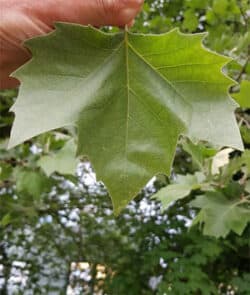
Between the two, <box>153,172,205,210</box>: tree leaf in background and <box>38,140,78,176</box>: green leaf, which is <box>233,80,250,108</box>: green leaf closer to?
<box>153,172,205,210</box>: tree leaf in background

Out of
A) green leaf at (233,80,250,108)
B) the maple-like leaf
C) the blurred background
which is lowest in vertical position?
the blurred background

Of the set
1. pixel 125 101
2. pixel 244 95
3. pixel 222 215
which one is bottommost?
Answer: pixel 222 215

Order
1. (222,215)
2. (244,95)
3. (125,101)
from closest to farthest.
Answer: (125,101) < (244,95) < (222,215)

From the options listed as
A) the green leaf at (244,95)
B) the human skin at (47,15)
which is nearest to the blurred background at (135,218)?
the green leaf at (244,95)

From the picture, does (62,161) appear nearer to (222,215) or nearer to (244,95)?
(222,215)

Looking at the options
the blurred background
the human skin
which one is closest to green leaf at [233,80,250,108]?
the blurred background

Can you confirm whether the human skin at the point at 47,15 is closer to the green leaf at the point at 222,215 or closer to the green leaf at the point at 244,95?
the green leaf at the point at 244,95

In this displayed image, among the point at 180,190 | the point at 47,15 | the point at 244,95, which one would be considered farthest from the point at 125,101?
the point at 180,190
